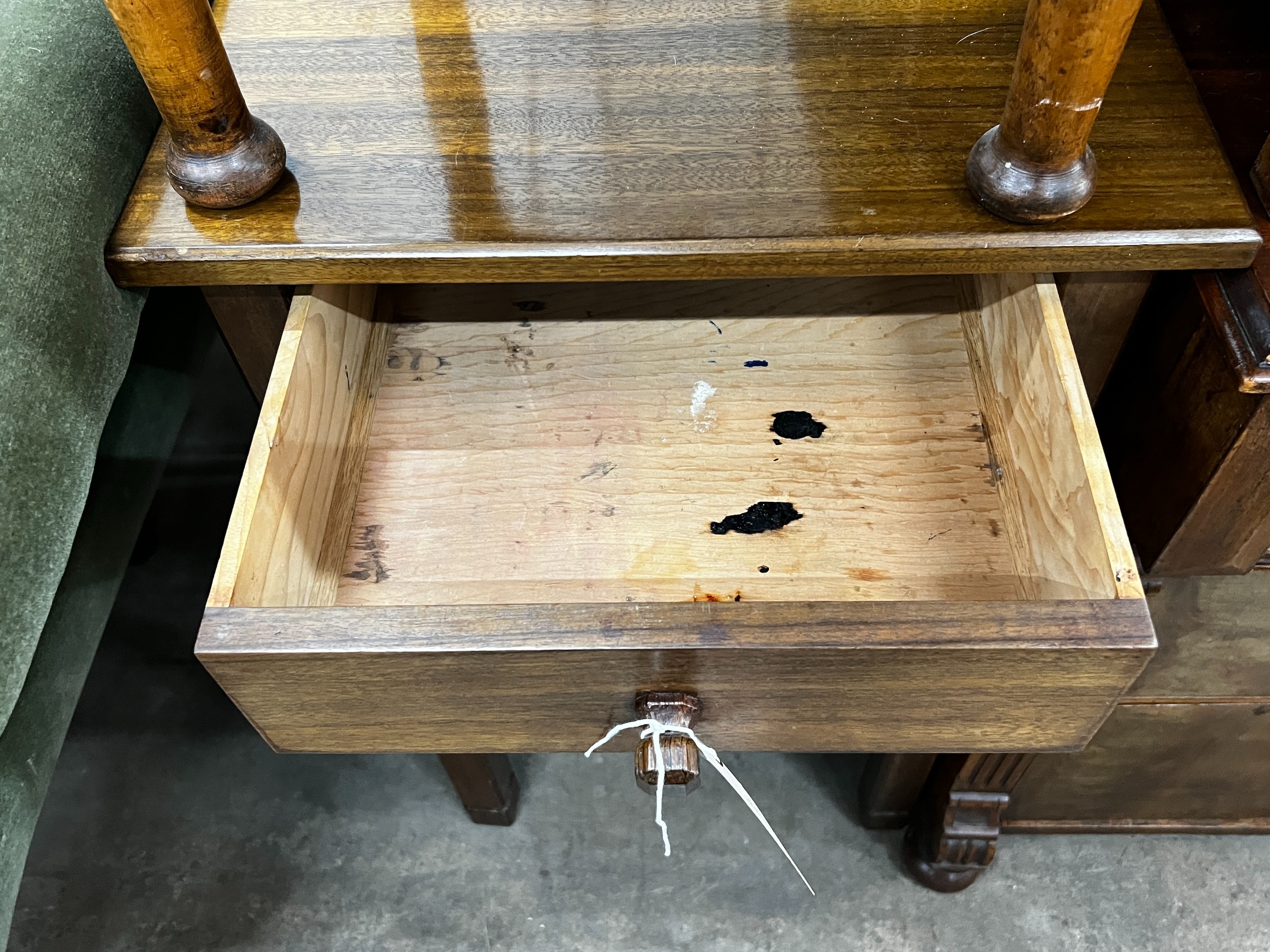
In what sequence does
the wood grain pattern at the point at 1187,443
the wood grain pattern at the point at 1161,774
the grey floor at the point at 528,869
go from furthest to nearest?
1. the grey floor at the point at 528,869
2. the wood grain pattern at the point at 1161,774
3. the wood grain pattern at the point at 1187,443

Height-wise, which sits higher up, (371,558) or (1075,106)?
(1075,106)

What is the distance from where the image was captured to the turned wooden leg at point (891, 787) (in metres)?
0.91

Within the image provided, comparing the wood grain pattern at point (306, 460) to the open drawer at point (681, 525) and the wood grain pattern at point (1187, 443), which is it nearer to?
the open drawer at point (681, 525)

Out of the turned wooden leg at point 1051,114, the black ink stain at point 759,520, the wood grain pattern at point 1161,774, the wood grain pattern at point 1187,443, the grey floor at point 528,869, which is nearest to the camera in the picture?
the turned wooden leg at point 1051,114

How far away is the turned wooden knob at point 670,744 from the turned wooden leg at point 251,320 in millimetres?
302

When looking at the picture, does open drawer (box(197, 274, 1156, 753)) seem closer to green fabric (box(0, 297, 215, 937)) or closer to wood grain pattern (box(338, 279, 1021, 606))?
wood grain pattern (box(338, 279, 1021, 606))

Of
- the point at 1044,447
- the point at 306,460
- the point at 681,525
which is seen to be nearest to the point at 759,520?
the point at 681,525

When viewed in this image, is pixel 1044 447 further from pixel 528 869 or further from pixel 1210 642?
pixel 528 869

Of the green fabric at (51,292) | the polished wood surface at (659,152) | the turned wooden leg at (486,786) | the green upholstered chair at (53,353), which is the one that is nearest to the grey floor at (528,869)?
the turned wooden leg at (486,786)

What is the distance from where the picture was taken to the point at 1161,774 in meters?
0.91

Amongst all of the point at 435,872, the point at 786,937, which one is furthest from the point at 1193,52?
the point at 435,872

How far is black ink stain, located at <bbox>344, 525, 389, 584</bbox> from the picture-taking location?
0.69m

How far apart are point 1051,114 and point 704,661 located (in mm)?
312

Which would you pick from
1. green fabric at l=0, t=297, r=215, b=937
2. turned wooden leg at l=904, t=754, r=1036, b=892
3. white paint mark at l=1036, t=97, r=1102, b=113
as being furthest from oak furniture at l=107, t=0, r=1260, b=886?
turned wooden leg at l=904, t=754, r=1036, b=892
